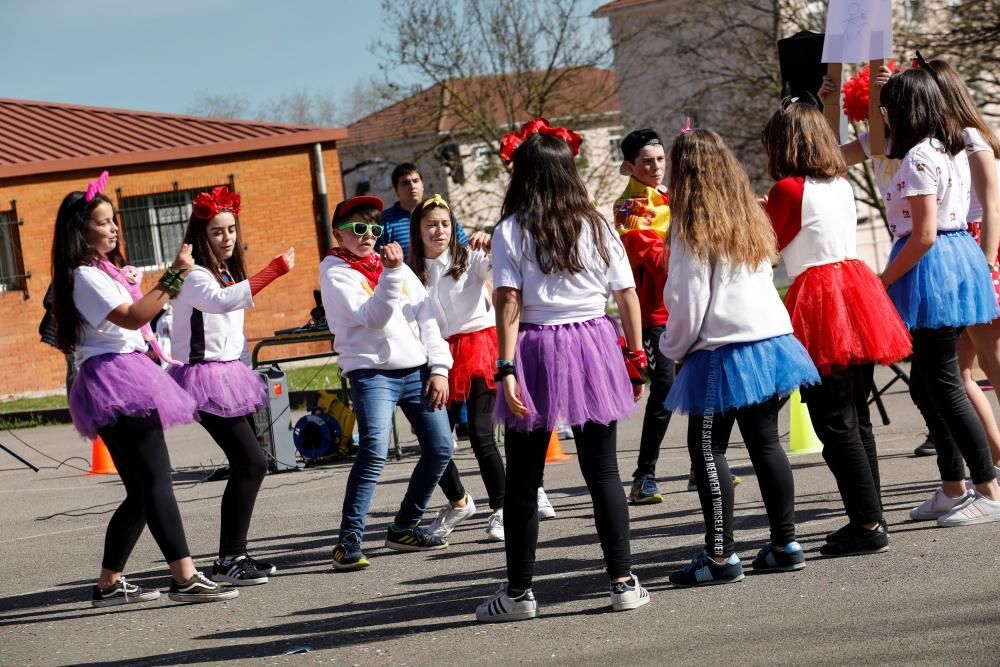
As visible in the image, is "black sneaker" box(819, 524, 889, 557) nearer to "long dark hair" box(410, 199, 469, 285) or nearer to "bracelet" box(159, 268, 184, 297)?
"long dark hair" box(410, 199, 469, 285)

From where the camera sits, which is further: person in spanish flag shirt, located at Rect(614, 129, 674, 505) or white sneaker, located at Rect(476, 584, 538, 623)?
person in spanish flag shirt, located at Rect(614, 129, 674, 505)

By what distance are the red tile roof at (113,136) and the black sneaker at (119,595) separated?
21.5 m

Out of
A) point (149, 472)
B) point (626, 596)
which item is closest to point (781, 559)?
point (626, 596)

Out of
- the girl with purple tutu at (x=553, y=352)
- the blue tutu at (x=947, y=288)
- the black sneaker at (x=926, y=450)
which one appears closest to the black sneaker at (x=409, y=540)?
the girl with purple tutu at (x=553, y=352)

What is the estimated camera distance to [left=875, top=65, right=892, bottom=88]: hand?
6668mm

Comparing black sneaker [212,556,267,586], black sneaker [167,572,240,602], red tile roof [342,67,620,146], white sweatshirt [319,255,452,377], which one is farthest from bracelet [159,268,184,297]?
red tile roof [342,67,620,146]

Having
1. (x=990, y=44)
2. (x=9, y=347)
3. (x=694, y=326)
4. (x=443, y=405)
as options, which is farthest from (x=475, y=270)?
(x=9, y=347)

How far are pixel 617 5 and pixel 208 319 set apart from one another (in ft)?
151

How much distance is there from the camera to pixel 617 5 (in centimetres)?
5022

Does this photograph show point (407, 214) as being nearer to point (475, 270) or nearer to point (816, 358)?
point (475, 270)

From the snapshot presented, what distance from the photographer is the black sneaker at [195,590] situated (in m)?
6.13

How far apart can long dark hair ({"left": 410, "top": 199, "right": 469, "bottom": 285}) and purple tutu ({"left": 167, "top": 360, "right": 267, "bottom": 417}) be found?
1.22 meters

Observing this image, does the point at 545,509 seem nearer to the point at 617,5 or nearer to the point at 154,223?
the point at 154,223

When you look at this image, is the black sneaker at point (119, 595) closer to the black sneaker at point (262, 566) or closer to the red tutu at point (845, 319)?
the black sneaker at point (262, 566)
